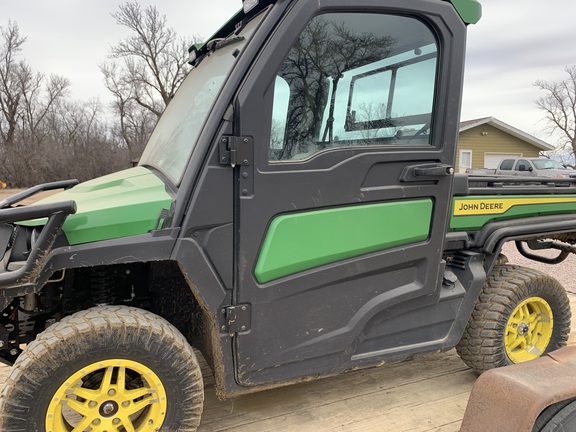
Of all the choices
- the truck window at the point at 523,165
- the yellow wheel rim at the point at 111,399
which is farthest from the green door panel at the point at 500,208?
the truck window at the point at 523,165

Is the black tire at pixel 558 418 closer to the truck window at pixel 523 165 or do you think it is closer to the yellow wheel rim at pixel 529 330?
the yellow wheel rim at pixel 529 330

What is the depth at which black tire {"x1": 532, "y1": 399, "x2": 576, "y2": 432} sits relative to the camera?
192 centimetres

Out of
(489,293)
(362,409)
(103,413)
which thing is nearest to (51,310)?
(103,413)

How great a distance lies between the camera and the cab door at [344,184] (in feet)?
7.32

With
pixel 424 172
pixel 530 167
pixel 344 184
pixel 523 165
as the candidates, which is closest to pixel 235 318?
pixel 344 184

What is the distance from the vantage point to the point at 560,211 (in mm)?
3438

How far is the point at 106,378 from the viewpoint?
6.82ft

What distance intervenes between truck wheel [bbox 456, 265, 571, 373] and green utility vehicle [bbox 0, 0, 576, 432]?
0.29 meters

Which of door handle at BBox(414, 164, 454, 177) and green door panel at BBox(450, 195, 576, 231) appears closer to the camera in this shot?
door handle at BBox(414, 164, 454, 177)

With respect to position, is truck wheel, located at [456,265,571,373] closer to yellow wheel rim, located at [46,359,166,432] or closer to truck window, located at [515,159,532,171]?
yellow wheel rim, located at [46,359,166,432]

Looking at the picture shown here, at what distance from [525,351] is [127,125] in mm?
34649

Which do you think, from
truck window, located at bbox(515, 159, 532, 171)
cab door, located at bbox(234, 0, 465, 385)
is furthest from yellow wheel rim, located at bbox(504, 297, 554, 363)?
truck window, located at bbox(515, 159, 532, 171)

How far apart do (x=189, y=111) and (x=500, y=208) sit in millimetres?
2080

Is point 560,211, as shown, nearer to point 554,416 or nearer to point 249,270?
point 554,416
